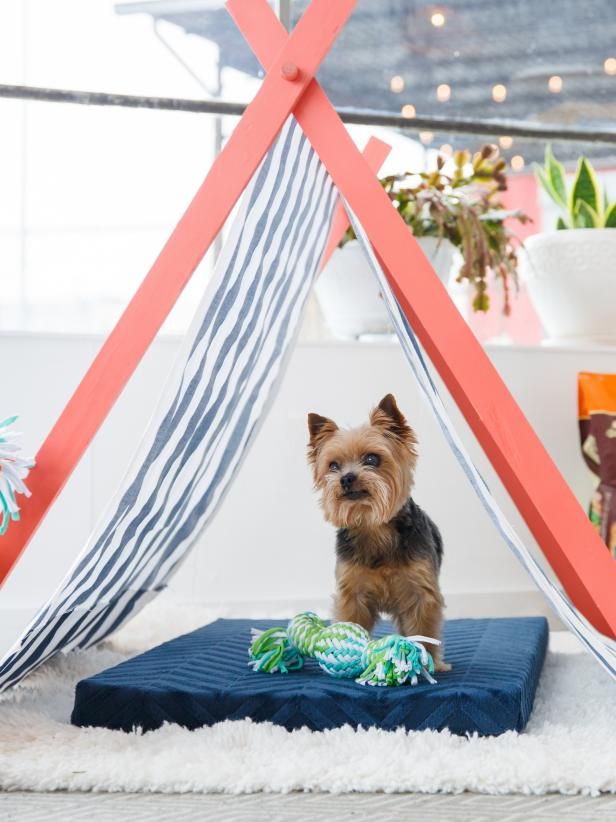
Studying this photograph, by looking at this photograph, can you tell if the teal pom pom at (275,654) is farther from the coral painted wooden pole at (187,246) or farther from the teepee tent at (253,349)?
the coral painted wooden pole at (187,246)

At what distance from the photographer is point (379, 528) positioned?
1865 mm

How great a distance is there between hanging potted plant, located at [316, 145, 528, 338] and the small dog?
1.25 meters

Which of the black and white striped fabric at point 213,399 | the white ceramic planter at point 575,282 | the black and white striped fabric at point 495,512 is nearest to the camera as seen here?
the black and white striped fabric at point 495,512

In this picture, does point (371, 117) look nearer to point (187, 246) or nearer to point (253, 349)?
point (253, 349)

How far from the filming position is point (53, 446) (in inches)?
70.2

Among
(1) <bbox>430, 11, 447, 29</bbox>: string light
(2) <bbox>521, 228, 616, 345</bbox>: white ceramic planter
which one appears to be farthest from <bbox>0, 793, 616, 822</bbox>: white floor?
(1) <bbox>430, 11, 447, 29</bbox>: string light

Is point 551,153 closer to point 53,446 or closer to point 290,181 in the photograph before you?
point 290,181

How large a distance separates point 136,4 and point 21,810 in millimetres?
2598

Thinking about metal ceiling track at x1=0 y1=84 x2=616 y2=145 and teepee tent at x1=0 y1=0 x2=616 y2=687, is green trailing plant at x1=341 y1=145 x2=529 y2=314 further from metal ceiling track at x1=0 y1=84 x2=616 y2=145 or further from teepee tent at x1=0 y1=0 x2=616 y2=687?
teepee tent at x1=0 y1=0 x2=616 y2=687

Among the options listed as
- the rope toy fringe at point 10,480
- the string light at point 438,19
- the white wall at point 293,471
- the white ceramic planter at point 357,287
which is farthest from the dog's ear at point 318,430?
the string light at point 438,19

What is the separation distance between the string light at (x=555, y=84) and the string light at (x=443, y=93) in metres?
0.36

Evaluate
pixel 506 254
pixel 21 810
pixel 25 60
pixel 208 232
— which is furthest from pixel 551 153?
pixel 21 810

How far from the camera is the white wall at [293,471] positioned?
9.18 feet

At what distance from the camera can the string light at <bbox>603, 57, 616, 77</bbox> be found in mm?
3602
